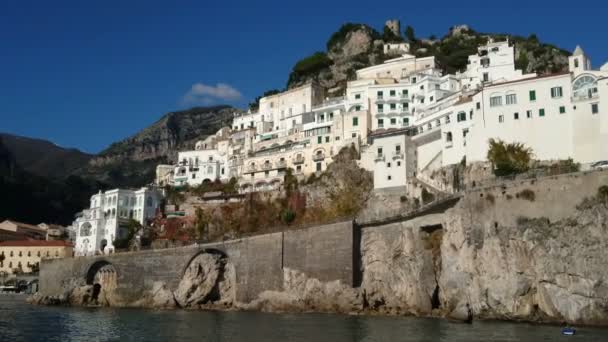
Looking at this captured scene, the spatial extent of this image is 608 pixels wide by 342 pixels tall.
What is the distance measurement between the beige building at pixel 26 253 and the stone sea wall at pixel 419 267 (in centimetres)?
2948

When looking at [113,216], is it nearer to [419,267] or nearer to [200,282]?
[200,282]

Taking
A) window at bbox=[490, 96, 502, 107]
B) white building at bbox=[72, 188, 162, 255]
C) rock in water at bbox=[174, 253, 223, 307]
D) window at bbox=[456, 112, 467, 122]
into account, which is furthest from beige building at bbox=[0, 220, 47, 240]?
window at bbox=[490, 96, 502, 107]

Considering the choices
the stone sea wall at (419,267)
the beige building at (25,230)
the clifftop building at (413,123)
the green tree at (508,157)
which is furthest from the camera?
the beige building at (25,230)

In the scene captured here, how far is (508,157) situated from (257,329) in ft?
84.4

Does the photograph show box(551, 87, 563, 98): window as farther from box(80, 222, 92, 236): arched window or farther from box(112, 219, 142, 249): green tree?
box(80, 222, 92, 236): arched window

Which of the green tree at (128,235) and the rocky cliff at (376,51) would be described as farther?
the rocky cliff at (376,51)

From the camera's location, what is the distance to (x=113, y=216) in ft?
285

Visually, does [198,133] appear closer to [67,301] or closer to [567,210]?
[67,301]

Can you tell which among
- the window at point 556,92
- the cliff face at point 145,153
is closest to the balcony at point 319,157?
the window at point 556,92

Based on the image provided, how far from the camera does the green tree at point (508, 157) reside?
52375 millimetres

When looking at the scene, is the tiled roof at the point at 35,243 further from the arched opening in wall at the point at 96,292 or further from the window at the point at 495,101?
the window at the point at 495,101

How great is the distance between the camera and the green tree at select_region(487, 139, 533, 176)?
2062 inches

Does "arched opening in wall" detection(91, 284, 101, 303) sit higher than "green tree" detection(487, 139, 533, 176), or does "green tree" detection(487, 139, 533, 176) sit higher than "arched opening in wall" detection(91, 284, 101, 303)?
"green tree" detection(487, 139, 533, 176)

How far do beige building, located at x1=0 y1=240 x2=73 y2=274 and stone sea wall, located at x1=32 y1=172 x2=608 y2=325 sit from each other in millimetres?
29478
